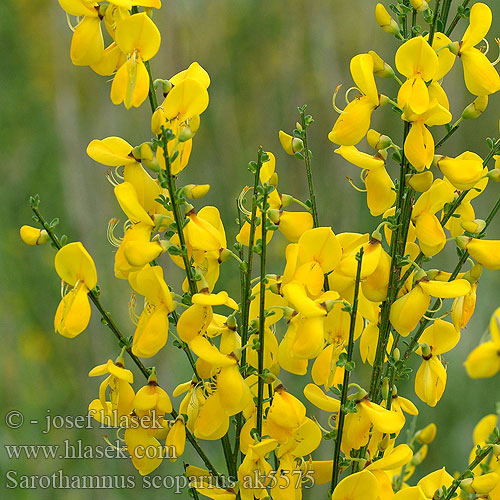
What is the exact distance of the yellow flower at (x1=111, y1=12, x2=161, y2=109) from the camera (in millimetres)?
614

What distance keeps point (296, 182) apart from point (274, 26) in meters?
0.50

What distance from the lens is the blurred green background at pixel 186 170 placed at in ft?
6.24

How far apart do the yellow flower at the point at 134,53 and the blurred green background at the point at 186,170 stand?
107 cm

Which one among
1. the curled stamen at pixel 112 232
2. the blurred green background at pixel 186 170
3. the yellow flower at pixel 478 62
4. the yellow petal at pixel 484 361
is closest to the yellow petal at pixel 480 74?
the yellow flower at pixel 478 62

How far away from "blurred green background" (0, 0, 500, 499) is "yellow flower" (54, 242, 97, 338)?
1021 millimetres

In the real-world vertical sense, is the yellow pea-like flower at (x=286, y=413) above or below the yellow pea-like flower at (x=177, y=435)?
above

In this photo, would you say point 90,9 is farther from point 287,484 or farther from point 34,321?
point 34,321

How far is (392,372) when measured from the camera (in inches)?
26.6

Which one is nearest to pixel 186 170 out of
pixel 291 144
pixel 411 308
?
pixel 291 144

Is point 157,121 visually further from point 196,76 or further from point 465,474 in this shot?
point 465,474

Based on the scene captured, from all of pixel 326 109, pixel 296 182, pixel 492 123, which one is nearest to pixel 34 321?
pixel 296 182

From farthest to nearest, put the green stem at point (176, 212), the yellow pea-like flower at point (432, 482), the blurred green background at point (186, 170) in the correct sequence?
the blurred green background at point (186, 170) → the yellow pea-like flower at point (432, 482) → the green stem at point (176, 212)

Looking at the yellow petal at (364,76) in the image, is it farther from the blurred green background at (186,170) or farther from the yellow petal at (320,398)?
the blurred green background at (186,170)

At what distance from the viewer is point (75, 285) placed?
661 mm
